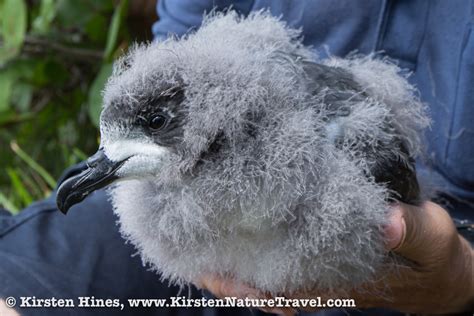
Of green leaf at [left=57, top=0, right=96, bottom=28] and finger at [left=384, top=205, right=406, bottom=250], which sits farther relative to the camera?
green leaf at [left=57, top=0, right=96, bottom=28]

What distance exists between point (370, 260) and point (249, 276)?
0.21 metres

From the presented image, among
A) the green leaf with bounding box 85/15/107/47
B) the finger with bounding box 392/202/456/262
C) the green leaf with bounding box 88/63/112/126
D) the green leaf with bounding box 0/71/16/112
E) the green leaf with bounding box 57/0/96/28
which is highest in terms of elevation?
the finger with bounding box 392/202/456/262

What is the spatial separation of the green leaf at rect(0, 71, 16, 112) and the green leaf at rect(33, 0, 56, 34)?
212mm

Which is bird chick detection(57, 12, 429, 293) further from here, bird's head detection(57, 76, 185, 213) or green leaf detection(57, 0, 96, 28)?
green leaf detection(57, 0, 96, 28)

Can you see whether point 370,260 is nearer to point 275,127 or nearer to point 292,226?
point 292,226

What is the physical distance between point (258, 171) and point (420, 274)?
0.50m

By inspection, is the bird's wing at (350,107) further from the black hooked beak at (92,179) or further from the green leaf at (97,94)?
the green leaf at (97,94)

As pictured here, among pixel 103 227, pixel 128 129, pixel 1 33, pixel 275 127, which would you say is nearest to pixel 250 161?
pixel 275 127

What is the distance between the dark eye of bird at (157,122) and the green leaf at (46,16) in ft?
5.16

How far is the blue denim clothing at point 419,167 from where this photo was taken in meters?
1.41

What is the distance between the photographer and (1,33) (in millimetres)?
2582

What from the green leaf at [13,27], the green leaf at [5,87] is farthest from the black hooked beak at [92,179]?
the green leaf at [5,87]

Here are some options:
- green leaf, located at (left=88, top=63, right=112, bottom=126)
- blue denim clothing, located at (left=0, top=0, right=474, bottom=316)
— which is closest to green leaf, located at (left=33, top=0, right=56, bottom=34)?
green leaf, located at (left=88, top=63, right=112, bottom=126)

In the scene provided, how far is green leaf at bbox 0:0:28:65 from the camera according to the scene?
92.7 inches
